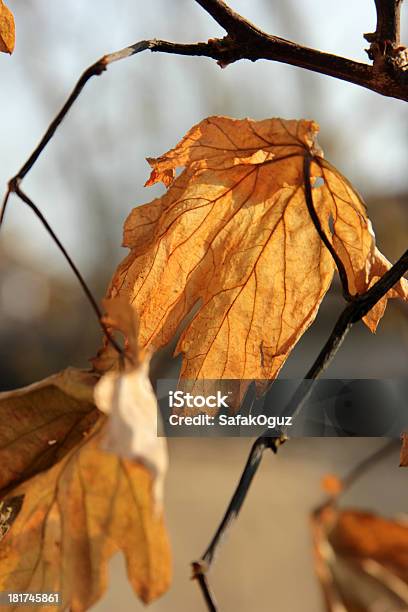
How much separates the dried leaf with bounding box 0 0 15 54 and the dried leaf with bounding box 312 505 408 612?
0.36 m

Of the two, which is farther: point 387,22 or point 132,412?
point 387,22

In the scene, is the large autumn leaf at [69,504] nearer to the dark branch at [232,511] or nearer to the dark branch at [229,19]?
the dark branch at [232,511]

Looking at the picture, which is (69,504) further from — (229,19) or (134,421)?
(229,19)

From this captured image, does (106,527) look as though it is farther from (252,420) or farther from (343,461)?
(343,461)

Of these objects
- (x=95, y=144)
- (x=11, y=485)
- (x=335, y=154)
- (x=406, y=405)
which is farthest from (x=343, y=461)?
(x=11, y=485)

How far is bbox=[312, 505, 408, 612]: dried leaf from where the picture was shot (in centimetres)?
50

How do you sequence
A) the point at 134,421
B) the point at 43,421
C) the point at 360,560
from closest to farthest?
1. the point at 134,421
2. the point at 43,421
3. the point at 360,560

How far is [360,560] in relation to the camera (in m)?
0.54

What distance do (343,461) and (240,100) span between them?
286 centimetres

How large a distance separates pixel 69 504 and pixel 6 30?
0.73 ft

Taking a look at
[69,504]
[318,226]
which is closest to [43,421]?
[69,504]

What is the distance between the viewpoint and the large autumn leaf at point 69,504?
0.90 ft

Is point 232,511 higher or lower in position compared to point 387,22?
lower

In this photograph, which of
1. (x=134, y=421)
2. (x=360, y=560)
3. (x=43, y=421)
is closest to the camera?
(x=134, y=421)
